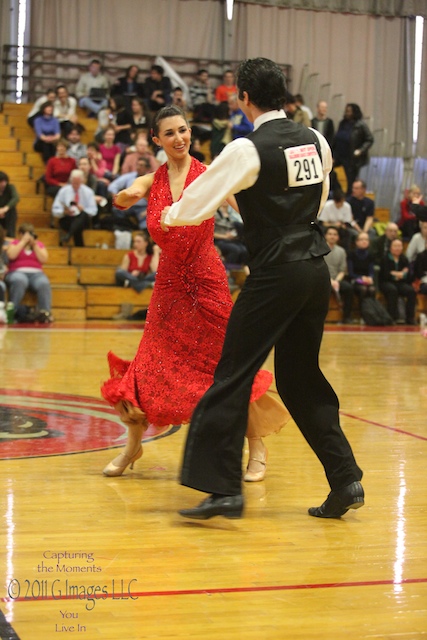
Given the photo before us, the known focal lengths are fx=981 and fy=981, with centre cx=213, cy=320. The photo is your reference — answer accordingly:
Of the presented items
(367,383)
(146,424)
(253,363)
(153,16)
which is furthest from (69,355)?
(153,16)

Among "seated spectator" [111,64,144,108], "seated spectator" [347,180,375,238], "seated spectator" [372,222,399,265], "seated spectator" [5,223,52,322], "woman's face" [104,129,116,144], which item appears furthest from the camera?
"seated spectator" [111,64,144,108]

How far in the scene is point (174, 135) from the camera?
14.8 feet

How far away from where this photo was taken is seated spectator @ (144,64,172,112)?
55.2 feet

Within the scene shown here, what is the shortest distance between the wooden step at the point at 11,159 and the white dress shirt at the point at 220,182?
12293 mm

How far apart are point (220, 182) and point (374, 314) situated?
10.6 m

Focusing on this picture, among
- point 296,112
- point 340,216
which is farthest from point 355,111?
point 340,216

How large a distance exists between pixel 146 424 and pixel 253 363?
0.99 m

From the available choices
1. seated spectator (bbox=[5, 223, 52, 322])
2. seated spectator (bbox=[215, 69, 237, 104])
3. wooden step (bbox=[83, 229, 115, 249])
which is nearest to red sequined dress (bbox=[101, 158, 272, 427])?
seated spectator (bbox=[5, 223, 52, 322])

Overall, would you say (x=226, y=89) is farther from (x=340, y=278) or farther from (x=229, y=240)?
(x=340, y=278)

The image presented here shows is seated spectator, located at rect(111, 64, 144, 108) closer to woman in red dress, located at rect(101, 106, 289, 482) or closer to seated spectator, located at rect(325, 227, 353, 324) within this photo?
seated spectator, located at rect(325, 227, 353, 324)

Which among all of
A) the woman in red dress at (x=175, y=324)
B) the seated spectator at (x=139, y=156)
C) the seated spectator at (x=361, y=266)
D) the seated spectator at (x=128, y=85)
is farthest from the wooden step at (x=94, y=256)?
the woman in red dress at (x=175, y=324)

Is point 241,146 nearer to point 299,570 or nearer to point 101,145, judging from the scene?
point 299,570

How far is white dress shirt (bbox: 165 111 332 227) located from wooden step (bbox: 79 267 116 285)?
10031mm

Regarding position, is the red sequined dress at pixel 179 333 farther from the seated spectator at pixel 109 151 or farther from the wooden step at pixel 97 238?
the seated spectator at pixel 109 151
